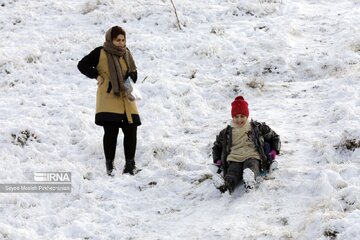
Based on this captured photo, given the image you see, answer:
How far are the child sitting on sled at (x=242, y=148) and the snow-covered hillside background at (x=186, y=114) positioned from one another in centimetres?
26

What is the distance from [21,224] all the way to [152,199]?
1.71 metres

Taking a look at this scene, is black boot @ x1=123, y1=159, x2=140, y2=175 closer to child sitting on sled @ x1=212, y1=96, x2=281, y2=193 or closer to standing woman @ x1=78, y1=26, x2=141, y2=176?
standing woman @ x1=78, y1=26, x2=141, y2=176

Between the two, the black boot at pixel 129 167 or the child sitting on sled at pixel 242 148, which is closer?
the child sitting on sled at pixel 242 148

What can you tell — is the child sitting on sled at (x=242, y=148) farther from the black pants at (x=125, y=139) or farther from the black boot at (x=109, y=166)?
the black boot at (x=109, y=166)

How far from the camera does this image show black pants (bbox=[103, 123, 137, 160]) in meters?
7.17

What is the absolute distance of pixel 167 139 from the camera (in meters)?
8.38

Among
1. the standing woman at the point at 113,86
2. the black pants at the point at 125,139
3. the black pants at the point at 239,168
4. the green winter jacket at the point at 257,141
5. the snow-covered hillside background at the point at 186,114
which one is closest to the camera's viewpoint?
the snow-covered hillside background at the point at 186,114

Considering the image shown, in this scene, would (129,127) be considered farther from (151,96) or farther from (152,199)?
(151,96)

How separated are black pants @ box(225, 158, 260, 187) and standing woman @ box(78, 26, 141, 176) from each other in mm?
1649

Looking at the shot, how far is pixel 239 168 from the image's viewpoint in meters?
6.41

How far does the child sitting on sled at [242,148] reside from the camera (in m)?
6.37


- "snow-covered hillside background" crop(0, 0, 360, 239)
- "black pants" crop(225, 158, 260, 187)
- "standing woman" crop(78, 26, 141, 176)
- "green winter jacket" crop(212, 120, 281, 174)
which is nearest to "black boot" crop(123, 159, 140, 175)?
"standing woman" crop(78, 26, 141, 176)

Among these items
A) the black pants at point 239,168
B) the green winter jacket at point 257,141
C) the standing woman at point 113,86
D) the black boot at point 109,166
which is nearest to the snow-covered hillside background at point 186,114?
the black boot at point 109,166

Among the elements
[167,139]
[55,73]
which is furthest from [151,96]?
[55,73]
